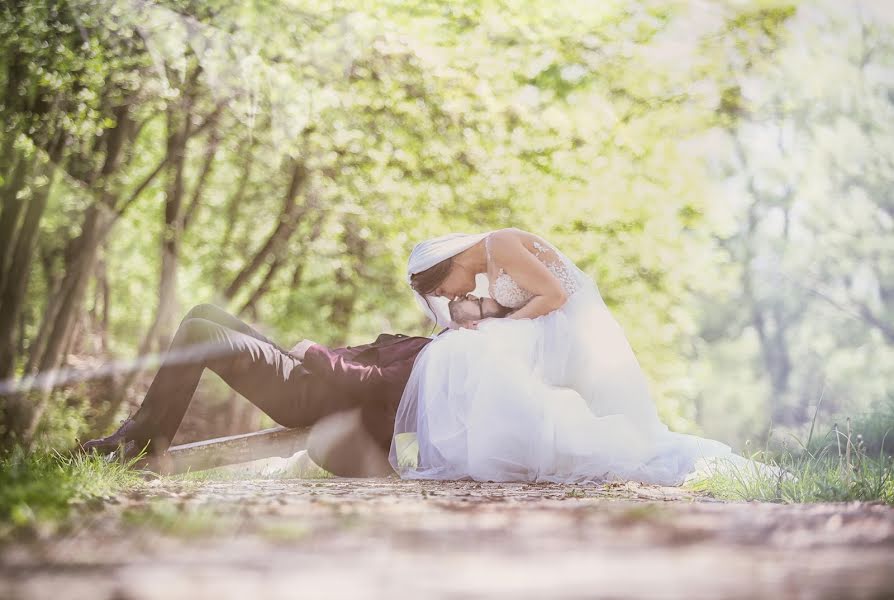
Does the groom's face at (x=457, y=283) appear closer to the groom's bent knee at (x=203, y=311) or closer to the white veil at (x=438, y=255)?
the white veil at (x=438, y=255)

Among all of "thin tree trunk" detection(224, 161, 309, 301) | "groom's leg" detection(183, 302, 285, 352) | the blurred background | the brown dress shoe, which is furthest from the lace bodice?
"thin tree trunk" detection(224, 161, 309, 301)

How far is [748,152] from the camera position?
29859 mm

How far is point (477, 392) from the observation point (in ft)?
18.0

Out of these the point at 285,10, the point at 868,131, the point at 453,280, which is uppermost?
the point at 868,131

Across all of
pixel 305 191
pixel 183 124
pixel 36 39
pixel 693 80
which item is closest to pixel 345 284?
pixel 305 191

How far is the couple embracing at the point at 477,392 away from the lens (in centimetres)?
522

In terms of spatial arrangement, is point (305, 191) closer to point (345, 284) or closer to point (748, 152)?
point (345, 284)

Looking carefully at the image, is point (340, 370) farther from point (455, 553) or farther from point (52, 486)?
point (455, 553)

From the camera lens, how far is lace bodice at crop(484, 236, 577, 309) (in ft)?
20.5

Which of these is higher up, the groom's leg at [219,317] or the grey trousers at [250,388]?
the groom's leg at [219,317]

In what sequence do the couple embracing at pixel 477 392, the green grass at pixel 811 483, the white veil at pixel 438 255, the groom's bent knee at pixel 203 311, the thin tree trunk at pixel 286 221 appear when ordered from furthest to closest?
the thin tree trunk at pixel 286 221, the white veil at pixel 438 255, the groom's bent knee at pixel 203 311, the couple embracing at pixel 477 392, the green grass at pixel 811 483

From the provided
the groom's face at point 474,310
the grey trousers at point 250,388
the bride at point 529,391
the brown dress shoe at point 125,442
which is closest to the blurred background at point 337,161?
the bride at point 529,391

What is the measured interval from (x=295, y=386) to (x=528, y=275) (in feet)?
5.65

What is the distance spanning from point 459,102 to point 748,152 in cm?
2097
